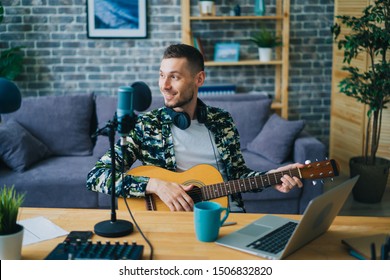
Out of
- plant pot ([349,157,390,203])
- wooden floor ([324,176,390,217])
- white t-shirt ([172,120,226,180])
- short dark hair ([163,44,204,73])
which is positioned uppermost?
short dark hair ([163,44,204,73])

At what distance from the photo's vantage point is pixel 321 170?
1.90 metres

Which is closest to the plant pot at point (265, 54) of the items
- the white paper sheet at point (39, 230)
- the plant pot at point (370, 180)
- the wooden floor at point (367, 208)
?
the plant pot at point (370, 180)

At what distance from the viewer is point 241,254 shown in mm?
1508

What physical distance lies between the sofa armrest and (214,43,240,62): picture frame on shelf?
1506 mm

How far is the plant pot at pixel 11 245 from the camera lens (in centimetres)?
142

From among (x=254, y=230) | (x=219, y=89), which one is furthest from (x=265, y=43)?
(x=254, y=230)

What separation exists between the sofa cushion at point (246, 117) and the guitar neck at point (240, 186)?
2.15 meters

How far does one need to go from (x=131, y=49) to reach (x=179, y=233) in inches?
147

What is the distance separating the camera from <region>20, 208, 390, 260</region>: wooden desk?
1517mm

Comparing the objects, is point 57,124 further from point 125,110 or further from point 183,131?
point 125,110

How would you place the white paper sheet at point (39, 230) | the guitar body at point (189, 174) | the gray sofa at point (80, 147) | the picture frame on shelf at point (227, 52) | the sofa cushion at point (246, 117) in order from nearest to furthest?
1. the white paper sheet at point (39, 230)
2. the guitar body at point (189, 174)
3. the gray sofa at point (80, 147)
4. the sofa cushion at point (246, 117)
5. the picture frame on shelf at point (227, 52)

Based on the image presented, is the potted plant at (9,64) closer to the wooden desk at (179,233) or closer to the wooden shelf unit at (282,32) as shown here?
the wooden shelf unit at (282,32)

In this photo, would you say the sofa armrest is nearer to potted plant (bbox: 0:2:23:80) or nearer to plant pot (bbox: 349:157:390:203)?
plant pot (bbox: 349:157:390:203)

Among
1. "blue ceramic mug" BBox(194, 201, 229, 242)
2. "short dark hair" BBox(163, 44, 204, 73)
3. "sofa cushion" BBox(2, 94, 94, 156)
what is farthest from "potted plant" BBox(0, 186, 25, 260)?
"sofa cushion" BBox(2, 94, 94, 156)
